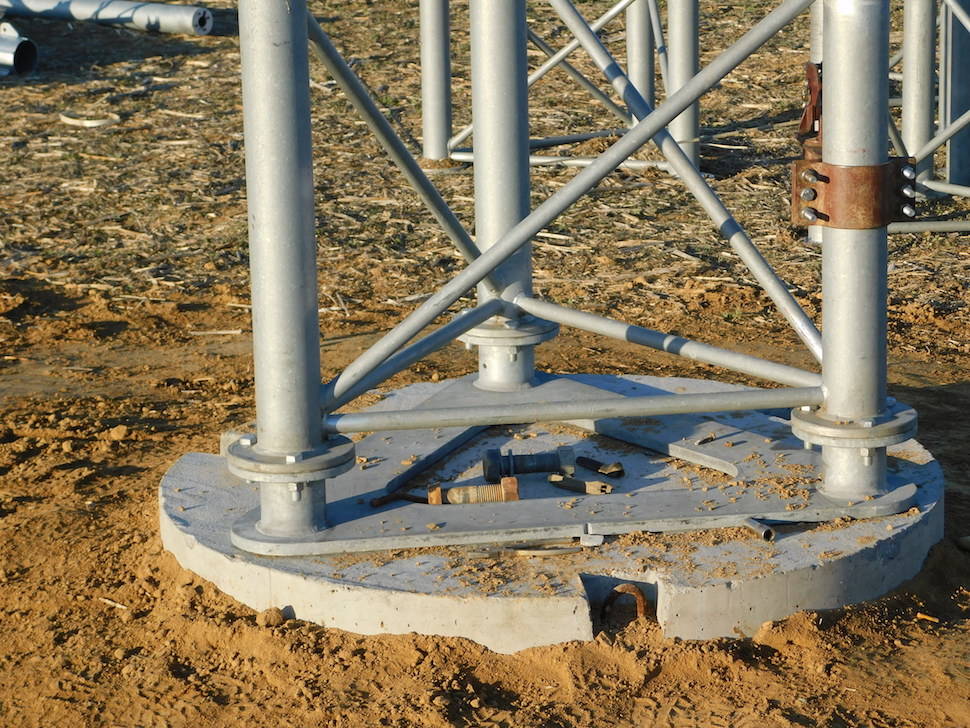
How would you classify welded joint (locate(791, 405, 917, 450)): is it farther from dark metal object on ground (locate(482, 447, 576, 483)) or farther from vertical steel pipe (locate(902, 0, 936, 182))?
vertical steel pipe (locate(902, 0, 936, 182))

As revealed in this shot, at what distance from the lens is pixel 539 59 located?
1563 centimetres

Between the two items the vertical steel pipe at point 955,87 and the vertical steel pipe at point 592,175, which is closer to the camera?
the vertical steel pipe at point 592,175

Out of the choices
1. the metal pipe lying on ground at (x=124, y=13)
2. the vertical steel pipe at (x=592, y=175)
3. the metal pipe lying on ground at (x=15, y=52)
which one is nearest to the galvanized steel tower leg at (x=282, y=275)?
the vertical steel pipe at (x=592, y=175)

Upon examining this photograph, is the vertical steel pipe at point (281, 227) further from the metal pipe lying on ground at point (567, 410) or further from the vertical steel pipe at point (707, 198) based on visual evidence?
the vertical steel pipe at point (707, 198)

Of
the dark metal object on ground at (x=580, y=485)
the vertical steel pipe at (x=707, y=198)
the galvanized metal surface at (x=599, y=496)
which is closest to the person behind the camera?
the galvanized metal surface at (x=599, y=496)

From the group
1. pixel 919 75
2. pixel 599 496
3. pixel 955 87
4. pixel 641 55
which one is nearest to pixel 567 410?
pixel 599 496

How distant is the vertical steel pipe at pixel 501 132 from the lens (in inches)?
227

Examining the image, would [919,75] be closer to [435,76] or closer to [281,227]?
[435,76]

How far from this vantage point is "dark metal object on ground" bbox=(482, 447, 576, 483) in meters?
5.71

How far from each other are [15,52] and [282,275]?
1097cm

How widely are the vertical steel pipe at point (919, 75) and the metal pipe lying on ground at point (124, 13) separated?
24.8 ft

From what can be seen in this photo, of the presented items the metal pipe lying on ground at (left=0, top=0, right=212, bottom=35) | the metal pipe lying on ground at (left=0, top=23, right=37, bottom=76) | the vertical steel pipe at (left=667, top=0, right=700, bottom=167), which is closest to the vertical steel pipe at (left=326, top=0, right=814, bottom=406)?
the vertical steel pipe at (left=667, top=0, right=700, bottom=167)

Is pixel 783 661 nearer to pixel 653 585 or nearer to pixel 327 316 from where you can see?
pixel 653 585

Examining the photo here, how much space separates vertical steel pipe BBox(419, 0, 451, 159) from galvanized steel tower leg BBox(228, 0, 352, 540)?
741 cm
